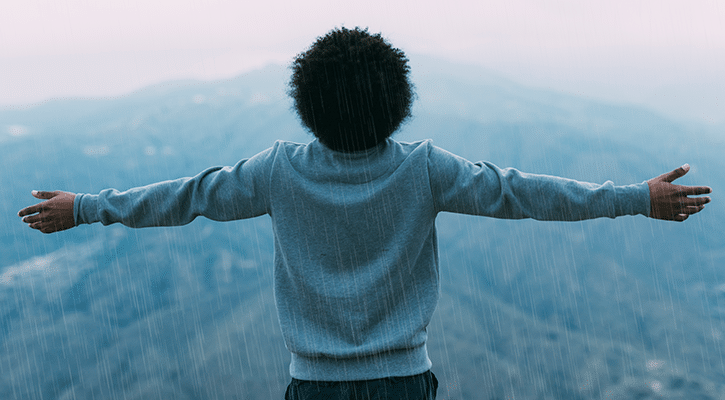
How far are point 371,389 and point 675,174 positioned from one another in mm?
724

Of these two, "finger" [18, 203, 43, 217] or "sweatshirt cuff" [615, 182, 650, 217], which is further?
"finger" [18, 203, 43, 217]

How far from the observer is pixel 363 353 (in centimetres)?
107

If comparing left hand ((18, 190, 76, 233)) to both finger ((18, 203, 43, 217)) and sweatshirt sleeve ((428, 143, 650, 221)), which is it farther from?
sweatshirt sleeve ((428, 143, 650, 221))

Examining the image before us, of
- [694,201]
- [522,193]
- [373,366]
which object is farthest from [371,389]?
[694,201]

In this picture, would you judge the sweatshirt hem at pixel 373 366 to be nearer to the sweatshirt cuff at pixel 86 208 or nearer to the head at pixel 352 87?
the head at pixel 352 87

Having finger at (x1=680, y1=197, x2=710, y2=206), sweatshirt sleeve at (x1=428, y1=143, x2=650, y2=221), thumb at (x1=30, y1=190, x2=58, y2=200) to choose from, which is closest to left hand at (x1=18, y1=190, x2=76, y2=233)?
thumb at (x1=30, y1=190, x2=58, y2=200)

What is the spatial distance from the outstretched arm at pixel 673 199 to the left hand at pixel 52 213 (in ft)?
3.76

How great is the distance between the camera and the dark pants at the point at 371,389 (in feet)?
3.54

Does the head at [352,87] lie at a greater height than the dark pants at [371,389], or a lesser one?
greater

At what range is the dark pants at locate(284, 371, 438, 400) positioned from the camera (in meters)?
1.08

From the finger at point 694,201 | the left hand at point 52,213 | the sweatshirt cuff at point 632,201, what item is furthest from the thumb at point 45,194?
the finger at point 694,201

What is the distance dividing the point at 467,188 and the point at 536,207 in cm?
13

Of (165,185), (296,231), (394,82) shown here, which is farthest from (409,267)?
(165,185)

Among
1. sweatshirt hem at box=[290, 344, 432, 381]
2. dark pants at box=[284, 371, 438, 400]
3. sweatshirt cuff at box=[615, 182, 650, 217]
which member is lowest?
dark pants at box=[284, 371, 438, 400]
